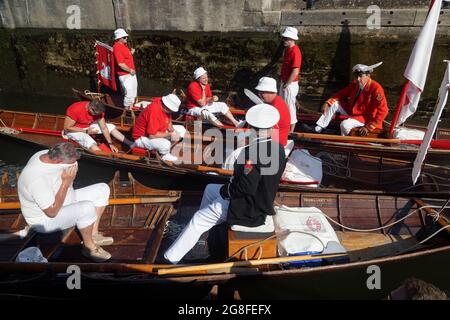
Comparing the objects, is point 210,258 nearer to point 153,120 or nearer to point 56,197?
point 56,197

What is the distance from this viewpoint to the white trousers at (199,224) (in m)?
4.61

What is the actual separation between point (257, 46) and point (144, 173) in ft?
20.1

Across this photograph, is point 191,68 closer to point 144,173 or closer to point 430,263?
point 144,173

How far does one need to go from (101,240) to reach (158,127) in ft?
9.23

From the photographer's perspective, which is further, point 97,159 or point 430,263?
point 97,159

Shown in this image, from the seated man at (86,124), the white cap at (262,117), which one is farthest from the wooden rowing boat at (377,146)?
the seated man at (86,124)

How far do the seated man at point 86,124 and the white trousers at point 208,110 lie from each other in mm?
2144

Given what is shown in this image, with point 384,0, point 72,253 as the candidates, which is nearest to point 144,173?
point 72,253

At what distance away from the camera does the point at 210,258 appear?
5.13 metres

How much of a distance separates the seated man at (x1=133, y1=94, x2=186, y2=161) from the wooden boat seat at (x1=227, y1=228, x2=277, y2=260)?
339cm

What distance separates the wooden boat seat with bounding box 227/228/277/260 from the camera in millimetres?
4582

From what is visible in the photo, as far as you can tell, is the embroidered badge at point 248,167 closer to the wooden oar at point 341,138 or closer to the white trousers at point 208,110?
the wooden oar at point 341,138

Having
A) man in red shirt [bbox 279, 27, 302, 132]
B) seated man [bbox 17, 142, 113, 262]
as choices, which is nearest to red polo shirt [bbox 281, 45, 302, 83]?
man in red shirt [bbox 279, 27, 302, 132]

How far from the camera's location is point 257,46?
441 inches
